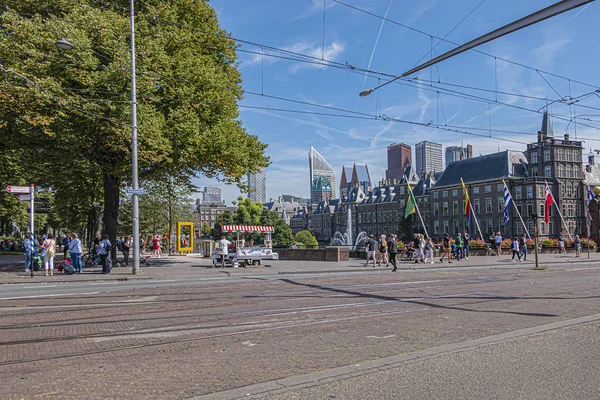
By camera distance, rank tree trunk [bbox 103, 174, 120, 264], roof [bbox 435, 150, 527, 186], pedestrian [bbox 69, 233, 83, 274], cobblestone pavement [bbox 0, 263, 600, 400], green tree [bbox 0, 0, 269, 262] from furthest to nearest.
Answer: roof [bbox 435, 150, 527, 186] → tree trunk [bbox 103, 174, 120, 264] → pedestrian [bbox 69, 233, 83, 274] → green tree [bbox 0, 0, 269, 262] → cobblestone pavement [bbox 0, 263, 600, 400]

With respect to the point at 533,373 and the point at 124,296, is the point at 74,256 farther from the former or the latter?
the point at 533,373

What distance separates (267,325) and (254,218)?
300ft

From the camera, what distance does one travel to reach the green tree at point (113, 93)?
19.1 m

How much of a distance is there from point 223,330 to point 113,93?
15475 mm

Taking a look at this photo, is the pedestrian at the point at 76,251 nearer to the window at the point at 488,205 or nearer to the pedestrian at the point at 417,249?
the pedestrian at the point at 417,249

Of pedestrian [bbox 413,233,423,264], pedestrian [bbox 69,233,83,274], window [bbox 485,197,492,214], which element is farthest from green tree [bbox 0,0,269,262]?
window [bbox 485,197,492,214]

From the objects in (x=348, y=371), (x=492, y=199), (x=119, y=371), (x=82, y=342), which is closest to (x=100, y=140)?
(x=82, y=342)

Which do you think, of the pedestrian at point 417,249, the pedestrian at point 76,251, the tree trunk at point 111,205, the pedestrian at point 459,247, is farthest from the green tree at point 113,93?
the pedestrian at point 459,247

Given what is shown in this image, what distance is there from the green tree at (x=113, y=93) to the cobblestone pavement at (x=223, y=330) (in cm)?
927

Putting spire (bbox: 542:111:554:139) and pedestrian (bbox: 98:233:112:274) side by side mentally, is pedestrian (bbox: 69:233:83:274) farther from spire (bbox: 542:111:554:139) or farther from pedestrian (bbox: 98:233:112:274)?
spire (bbox: 542:111:554:139)

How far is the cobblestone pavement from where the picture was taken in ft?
19.2

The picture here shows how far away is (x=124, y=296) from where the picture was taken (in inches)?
527

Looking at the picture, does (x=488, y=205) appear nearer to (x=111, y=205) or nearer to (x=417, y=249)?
(x=417, y=249)

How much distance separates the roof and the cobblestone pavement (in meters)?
74.6
